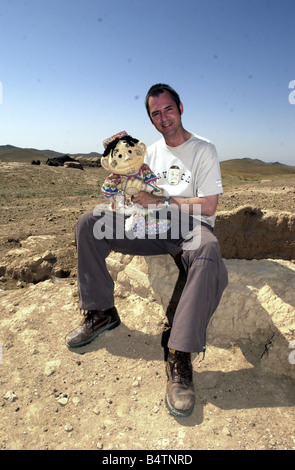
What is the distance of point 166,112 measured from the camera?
9.93ft

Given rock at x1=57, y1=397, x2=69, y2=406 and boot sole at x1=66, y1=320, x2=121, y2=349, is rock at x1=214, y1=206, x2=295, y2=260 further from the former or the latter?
rock at x1=57, y1=397, x2=69, y2=406

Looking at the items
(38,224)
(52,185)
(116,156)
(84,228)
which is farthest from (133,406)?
(52,185)

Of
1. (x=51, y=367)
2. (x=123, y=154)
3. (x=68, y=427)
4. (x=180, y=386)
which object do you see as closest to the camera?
(x=68, y=427)

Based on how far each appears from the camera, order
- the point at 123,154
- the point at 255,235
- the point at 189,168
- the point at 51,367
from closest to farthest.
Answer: the point at 51,367 < the point at 123,154 < the point at 189,168 < the point at 255,235

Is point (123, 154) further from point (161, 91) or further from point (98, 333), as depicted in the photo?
point (98, 333)

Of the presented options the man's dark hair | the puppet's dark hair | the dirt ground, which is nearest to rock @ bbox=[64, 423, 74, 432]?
the dirt ground

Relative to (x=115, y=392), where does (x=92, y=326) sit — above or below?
above

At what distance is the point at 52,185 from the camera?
1402 centimetres

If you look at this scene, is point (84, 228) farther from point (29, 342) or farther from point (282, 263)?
point (282, 263)

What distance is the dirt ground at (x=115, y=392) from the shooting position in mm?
2006

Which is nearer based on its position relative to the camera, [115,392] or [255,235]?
[115,392]

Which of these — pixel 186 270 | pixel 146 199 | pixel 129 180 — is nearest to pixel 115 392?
pixel 186 270

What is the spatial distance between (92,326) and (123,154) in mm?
1499

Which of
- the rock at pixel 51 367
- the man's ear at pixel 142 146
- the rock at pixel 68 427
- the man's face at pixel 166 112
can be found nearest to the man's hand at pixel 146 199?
the man's ear at pixel 142 146
